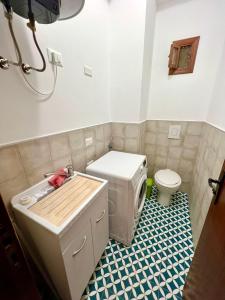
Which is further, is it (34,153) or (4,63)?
(34,153)

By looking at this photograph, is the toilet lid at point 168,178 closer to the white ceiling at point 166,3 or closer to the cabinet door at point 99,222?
the cabinet door at point 99,222

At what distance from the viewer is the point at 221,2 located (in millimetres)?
1390

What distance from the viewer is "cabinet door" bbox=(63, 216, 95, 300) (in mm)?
754

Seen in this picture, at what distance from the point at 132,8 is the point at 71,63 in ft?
3.10

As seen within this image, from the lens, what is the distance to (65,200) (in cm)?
87

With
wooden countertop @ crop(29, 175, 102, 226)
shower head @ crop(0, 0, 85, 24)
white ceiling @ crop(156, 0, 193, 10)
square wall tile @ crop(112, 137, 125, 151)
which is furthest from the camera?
square wall tile @ crop(112, 137, 125, 151)

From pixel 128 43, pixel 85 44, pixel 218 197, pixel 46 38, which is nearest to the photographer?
pixel 218 197

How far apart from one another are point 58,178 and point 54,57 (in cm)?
93

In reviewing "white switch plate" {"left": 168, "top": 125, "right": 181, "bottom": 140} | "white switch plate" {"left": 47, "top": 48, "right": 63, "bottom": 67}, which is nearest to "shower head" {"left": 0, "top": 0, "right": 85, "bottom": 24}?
"white switch plate" {"left": 47, "top": 48, "right": 63, "bottom": 67}

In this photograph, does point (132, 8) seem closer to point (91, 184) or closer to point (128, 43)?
point (128, 43)

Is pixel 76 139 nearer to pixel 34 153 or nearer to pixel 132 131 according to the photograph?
pixel 34 153

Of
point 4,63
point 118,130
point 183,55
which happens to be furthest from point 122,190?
point 183,55

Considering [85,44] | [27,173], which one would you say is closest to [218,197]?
[27,173]

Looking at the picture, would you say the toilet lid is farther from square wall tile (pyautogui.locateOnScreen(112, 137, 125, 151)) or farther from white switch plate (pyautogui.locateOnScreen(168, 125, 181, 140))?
square wall tile (pyautogui.locateOnScreen(112, 137, 125, 151))
